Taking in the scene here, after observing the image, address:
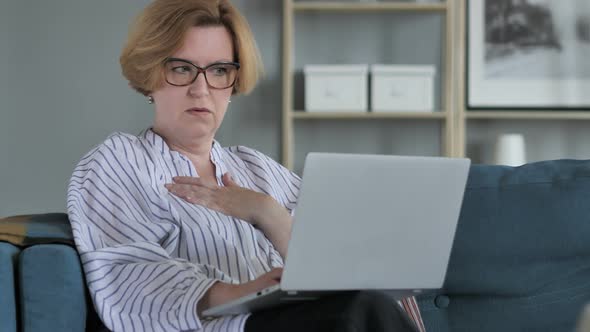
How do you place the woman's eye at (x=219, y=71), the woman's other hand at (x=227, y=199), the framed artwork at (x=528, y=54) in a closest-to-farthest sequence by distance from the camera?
the woman's other hand at (x=227, y=199) → the woman's eye at (x=219, y=71) → the framed artwork at (x=528, y=54)

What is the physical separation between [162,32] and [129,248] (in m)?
0.50

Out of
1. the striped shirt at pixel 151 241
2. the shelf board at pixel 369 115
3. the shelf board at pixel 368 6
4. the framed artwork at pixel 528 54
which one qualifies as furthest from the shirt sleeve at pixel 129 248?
the framed artwork at pixel 528 54

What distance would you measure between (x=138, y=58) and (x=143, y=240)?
437mm

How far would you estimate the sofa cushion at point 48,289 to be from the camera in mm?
1604

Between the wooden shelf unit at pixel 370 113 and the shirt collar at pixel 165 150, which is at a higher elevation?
the wooden shelf unit at pixel 370 113

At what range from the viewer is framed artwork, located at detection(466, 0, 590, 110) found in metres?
4.15

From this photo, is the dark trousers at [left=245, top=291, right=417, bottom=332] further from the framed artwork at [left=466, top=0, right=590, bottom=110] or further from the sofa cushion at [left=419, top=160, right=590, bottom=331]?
the framed artwork at [left=466, top=0, right=590, bottom=110]

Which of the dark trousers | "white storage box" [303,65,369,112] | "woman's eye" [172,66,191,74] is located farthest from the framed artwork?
the dark trousers

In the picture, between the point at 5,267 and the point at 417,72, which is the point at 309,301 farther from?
the point at 417,72

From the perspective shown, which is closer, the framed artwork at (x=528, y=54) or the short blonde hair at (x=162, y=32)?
the short blonde hair at (x=162, y=32)

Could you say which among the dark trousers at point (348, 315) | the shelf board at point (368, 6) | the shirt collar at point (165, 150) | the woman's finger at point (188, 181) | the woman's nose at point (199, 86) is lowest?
the dark trousers at point (348, 315)

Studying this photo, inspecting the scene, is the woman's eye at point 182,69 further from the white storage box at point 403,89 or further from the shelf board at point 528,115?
the shelf board at point 528,115

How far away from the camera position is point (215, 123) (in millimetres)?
2068

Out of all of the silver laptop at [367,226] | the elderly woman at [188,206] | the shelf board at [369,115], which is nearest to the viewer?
the silver laptop at [367,226]
